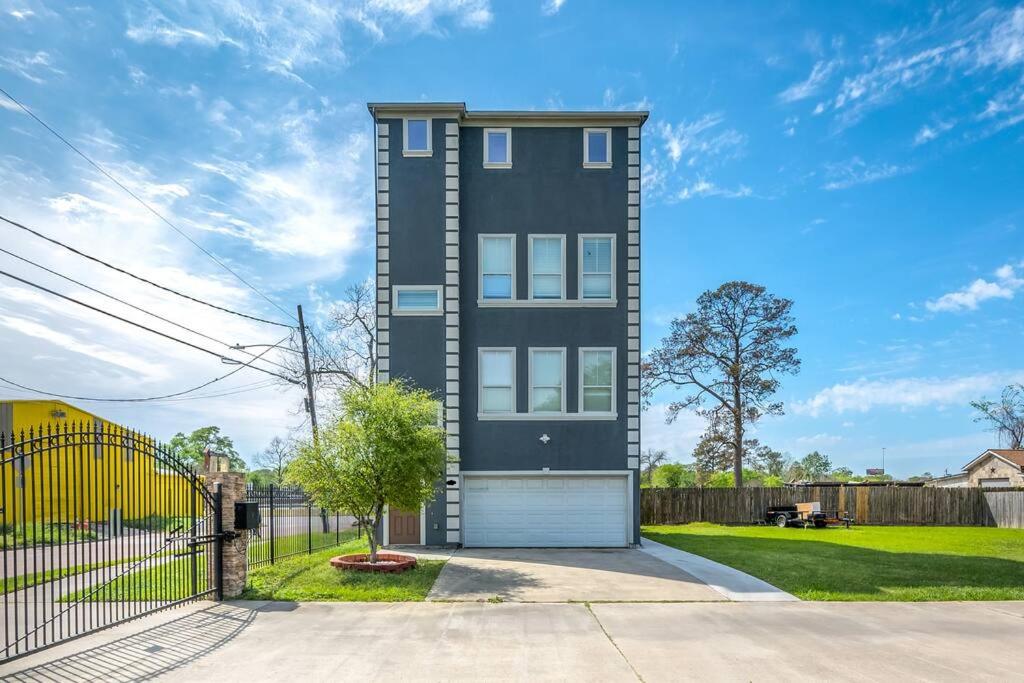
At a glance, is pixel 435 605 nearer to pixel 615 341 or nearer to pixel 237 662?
pixel 237 662

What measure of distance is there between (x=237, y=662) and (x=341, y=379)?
2193 cm

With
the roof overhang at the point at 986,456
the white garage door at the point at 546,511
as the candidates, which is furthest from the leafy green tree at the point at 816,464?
the white garage door at the point at 546,511

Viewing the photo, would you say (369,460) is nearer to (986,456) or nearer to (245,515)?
(245,515)

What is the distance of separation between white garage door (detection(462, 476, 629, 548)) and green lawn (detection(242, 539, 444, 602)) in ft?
12.4

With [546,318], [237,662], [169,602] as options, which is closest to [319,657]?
[237,662]

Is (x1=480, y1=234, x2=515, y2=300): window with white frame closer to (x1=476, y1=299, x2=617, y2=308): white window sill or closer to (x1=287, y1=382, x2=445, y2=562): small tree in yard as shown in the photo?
(x1=476, y1=299, x2=617, y2=308): white window sill

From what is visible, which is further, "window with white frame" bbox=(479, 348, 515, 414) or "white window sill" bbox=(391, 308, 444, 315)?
"window with white frame" bbox=(479, 348, 515, 414)

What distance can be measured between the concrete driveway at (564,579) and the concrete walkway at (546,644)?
0.69m

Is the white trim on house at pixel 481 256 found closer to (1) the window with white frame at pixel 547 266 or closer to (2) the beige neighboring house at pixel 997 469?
(1) the window with white frame at pixel 547 266

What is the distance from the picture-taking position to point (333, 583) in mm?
12250

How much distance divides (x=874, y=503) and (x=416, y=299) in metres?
23.6

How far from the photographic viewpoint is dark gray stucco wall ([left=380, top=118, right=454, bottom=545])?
18.5 metres

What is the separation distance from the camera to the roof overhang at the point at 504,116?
18766mm

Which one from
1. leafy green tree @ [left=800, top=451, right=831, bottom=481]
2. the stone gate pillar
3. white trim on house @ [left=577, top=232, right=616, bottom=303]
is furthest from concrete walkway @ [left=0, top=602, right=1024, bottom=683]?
leafy green tree @ [left=800, top=451, right=831, bottom=481]
